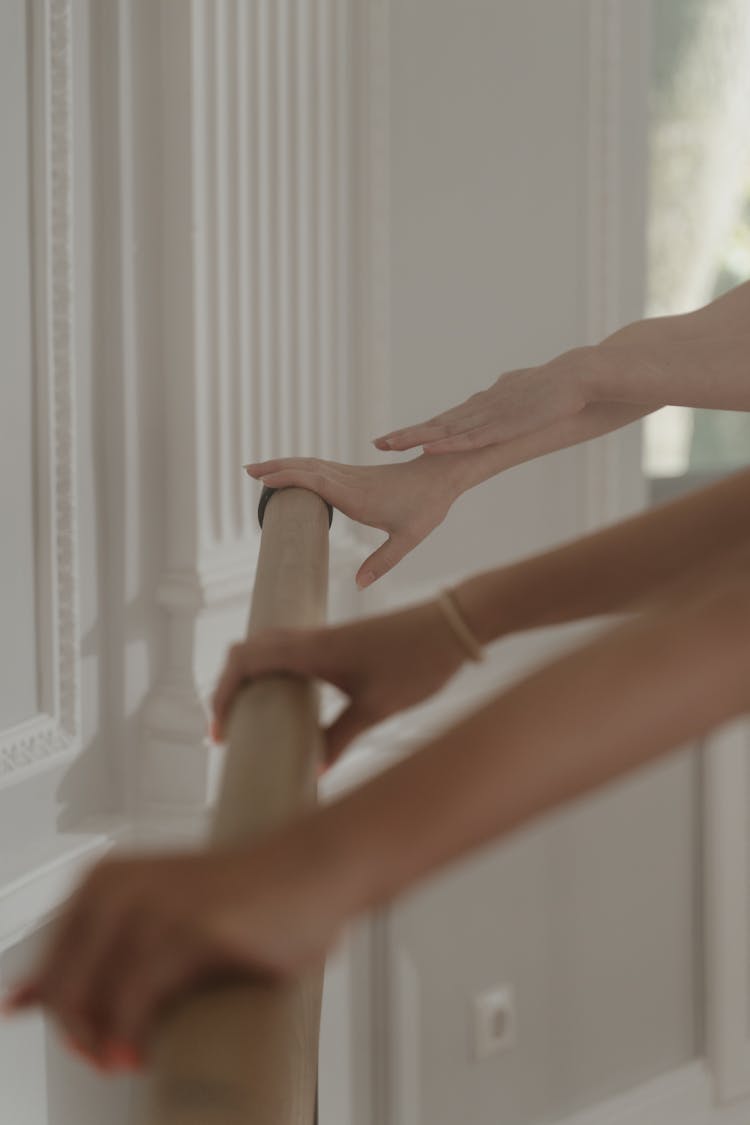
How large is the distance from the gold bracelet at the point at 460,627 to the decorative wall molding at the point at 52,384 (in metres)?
0.98

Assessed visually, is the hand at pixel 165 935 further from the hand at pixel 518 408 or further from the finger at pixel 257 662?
the hand at pixel 518 408

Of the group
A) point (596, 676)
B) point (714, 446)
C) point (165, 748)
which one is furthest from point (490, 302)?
point (596, 676)

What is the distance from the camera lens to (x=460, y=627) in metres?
0.62

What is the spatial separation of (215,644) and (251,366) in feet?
1.18

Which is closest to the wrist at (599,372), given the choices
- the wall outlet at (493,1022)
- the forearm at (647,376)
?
the forearm at (647,376)

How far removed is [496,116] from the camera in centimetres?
220

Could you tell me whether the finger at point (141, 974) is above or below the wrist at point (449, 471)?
below

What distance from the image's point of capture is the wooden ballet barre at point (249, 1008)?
363mm

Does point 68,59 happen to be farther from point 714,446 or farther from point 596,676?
point 714,446

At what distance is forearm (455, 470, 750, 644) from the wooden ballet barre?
0.09m

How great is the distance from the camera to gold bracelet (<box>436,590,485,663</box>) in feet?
2.04

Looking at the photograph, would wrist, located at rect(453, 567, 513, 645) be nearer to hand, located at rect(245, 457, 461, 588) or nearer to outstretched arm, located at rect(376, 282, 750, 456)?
hand, located at rect(245, 457, 461, 588)

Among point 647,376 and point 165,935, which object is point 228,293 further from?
point 165,935

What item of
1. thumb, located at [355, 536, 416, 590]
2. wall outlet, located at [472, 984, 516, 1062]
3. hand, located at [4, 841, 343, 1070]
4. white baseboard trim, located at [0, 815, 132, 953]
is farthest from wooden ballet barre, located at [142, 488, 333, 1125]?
wall outlet, located at [472, 984, 516, 1062]
